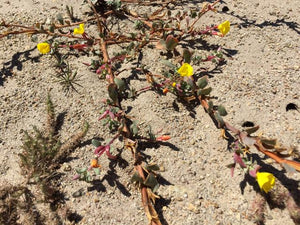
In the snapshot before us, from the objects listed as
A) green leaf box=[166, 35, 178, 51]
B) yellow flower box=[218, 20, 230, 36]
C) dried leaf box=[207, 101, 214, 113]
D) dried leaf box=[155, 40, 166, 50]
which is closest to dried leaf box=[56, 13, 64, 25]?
dried leaf box=[155, 40, 166, 50]

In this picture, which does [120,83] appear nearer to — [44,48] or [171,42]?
[171,42]

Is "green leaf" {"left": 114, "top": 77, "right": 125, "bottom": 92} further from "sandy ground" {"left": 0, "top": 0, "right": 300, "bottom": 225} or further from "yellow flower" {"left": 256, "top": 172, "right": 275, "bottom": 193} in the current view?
"yellow flower" {"left": 256, "top": 172, "right": 275, "bottom": 193}

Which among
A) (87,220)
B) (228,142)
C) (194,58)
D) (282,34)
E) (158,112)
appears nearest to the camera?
(87,220)

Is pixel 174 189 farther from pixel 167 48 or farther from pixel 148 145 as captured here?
pixel 167 48

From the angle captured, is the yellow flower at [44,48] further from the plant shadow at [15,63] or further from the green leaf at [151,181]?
the green leaf at [151,181]

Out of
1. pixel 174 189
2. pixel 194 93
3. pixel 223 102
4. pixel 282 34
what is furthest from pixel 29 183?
pixel 282 34

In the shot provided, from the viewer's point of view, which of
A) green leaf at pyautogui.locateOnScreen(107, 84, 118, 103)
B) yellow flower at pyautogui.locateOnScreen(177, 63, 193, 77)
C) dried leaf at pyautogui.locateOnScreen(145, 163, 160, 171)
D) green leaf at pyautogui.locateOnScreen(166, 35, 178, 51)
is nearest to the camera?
dried leaf at pyautogui.locateOnScreen(145, 163, 160, 171)

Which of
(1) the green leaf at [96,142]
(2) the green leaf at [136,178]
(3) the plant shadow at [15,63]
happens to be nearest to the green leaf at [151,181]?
(2) the green leaf at [136,178]
